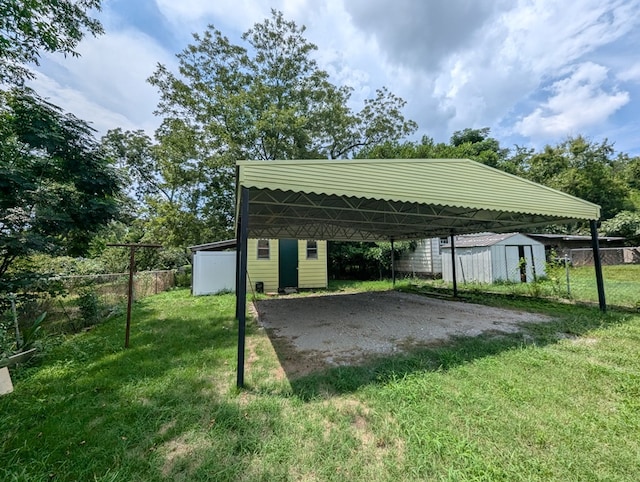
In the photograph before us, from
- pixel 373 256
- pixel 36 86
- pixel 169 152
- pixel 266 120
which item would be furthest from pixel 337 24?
pixel 373 256

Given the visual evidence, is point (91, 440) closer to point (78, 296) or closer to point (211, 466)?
point (211, 466)

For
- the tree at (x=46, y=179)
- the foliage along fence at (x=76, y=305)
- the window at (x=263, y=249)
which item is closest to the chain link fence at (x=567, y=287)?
the window at (x=263, y=249)

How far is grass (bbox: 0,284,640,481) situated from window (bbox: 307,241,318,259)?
9.05 meters

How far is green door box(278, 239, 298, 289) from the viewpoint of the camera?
1291cm

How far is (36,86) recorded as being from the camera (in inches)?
232

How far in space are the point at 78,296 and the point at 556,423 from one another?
29.2 ft

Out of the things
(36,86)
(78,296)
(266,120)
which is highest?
(266,120)

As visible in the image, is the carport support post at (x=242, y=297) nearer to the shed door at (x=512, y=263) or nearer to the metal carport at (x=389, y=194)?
the metal carport at (x=389, y=194)

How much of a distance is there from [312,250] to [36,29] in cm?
1095

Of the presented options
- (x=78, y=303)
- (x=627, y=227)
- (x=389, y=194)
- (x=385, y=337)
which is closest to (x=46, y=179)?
(x=78, y=303)

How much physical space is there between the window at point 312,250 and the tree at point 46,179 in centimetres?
840

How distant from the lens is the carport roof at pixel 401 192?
3755 millimetres

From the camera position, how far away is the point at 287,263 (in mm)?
13062

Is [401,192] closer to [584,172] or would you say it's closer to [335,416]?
[335,416]
